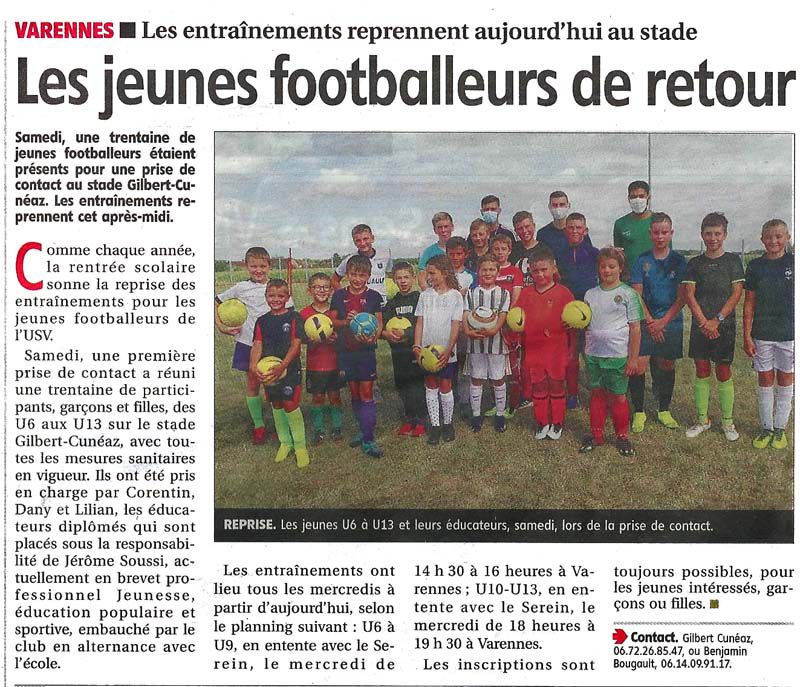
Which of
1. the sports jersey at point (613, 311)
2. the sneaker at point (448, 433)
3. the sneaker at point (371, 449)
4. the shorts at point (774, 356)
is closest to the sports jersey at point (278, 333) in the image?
the sneaker at point (371, 449)

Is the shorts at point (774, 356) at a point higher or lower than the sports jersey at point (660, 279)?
lower

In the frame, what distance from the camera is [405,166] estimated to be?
2074 mm

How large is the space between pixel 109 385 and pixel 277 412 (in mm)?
569

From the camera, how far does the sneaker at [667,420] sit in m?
2.12

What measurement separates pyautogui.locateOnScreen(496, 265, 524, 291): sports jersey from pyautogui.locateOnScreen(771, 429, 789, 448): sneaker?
3.38 feet

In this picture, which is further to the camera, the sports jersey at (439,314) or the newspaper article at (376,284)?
the sports jersey at (439,314)

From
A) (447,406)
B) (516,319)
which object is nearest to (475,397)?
(447,406)

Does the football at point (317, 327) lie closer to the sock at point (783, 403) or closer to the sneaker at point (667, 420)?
the sneaker at point (667, 420)

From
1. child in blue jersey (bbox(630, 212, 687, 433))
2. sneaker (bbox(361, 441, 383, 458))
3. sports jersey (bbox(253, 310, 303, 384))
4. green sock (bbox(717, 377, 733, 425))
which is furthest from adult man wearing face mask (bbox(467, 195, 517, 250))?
green sock (bbox(717, 377, 733, 425))

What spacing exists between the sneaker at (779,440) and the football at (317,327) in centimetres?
161

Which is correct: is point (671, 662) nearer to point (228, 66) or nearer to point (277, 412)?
point (277, 412)

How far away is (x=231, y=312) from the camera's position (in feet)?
6.77

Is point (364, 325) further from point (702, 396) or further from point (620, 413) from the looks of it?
point (702, 396)

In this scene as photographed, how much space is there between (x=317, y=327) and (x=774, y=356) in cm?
160
